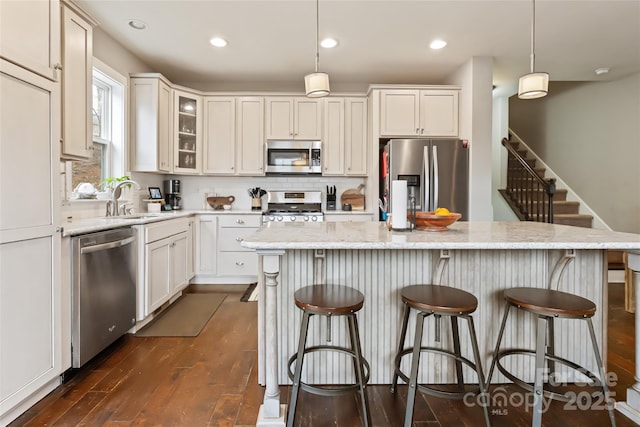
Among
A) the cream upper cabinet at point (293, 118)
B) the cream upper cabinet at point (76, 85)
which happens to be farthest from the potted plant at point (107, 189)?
the cream upper cabinet at point (293, 118)

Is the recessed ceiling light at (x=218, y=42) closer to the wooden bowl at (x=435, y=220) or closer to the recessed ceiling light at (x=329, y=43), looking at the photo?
the recessed ceiling light at (x=329, y=43)

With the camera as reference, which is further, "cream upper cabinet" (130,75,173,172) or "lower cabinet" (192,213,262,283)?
"lower cabinet" (192,213,262,283)

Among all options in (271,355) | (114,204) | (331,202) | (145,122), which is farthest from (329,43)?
(271,355)

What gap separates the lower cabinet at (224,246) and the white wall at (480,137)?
255cm

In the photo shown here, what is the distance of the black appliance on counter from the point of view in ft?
14.7

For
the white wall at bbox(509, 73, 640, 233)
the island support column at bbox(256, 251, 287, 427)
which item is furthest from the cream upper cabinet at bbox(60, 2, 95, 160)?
the white wall at bbox(509, 73, 640, 233)

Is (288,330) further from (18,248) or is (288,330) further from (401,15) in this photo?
(401,15)

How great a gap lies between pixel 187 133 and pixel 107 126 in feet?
3.05

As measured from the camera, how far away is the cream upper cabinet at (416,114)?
4.16m

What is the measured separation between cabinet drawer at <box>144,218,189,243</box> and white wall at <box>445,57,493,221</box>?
320 cm

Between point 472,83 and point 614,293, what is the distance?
9.22 feet

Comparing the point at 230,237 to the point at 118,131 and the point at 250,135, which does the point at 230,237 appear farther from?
the point at 118,131

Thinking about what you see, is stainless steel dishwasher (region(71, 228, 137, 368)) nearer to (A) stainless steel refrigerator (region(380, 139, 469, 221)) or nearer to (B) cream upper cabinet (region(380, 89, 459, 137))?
(A) stainless steel refrigerator (region(380, 139, 469, 221))

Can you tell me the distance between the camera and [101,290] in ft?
7.32
